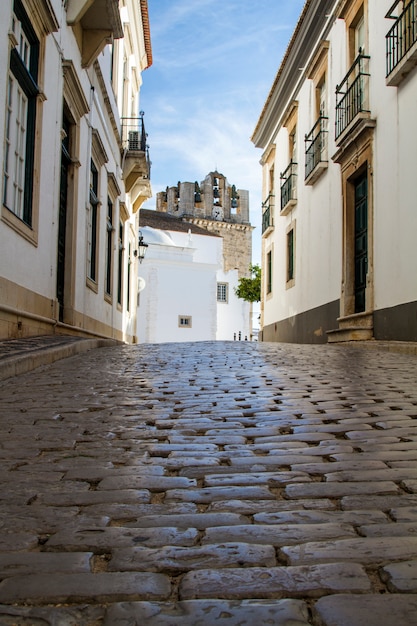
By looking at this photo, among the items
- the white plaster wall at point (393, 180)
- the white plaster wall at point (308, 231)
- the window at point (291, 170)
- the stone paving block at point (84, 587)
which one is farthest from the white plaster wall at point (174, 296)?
the stone paving block at point (84, 587)

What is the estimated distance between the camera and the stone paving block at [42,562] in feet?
5.51

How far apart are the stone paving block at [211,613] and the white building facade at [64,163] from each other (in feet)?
18.7

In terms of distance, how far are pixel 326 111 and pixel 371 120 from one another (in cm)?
388

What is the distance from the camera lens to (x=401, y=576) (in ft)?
5.36

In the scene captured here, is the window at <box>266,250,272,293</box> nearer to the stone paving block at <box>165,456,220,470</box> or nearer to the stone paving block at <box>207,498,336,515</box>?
the stone paving block at <box>165,456,220,470</box>

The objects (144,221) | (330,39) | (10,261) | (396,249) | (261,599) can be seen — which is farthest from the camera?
(144,221)

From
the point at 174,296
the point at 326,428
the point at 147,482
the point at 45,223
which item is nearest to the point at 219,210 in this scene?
the point at 174,296

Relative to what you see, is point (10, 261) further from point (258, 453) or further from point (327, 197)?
point (327, 197)

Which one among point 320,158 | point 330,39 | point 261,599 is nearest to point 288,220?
point 320,158

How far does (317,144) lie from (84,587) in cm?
1509

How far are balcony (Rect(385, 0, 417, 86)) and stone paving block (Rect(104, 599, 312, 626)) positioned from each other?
9.79m

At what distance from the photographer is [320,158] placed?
15.2 m

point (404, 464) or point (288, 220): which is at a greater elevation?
point (288, 220)

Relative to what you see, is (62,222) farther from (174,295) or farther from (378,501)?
(174,295)
